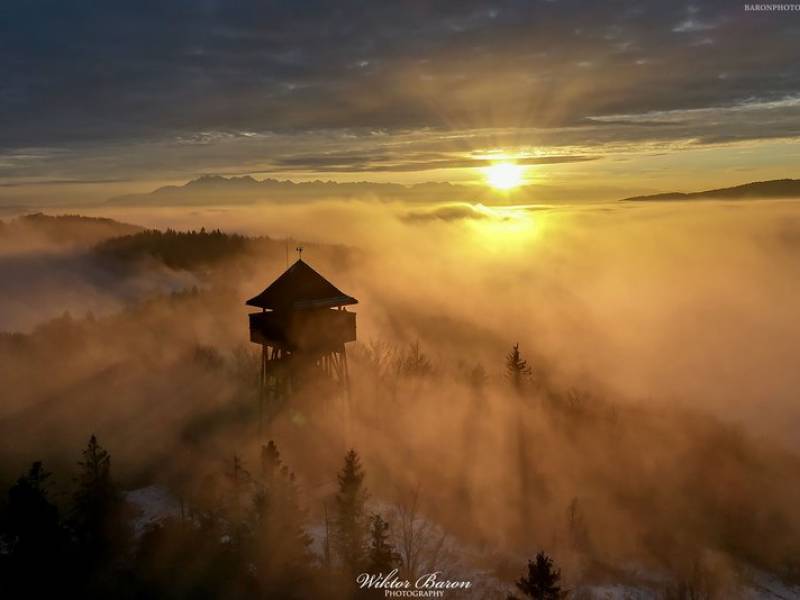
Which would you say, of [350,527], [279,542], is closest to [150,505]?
[279,542]

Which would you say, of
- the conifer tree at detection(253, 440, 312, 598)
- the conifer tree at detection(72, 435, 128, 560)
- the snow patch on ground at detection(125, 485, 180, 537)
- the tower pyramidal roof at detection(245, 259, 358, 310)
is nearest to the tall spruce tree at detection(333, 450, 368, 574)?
the conifer tree at detection(253, 440, 312, 598)

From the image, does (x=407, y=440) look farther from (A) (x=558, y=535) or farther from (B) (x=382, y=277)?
(B) (x=382, y=277)

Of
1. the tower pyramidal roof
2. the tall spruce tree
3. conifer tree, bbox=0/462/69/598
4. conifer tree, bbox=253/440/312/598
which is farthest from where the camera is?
the tower pyramidal roof

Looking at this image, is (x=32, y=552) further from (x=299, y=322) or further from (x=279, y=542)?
(x=299, y=322)

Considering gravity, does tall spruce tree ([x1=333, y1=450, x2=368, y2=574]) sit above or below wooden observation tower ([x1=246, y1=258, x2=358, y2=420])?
below

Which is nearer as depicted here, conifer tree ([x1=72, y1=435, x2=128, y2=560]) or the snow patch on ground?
conifer tree ([x1=72, y1=435, x2=128, y2=560])

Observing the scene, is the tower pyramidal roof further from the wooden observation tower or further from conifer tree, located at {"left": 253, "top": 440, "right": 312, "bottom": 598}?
conifer tree, located at {"left": 253, "top": 440, "right": 312, "bottom": 598}

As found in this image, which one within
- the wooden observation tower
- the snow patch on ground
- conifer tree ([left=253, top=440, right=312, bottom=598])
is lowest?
the snow patch on ground
